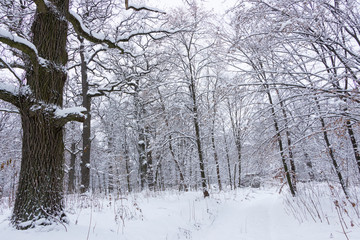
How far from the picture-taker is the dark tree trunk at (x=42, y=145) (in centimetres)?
282

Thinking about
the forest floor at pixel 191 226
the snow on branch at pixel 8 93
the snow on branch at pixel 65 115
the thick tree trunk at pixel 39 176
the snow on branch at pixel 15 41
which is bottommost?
the forest floor at pixel 191 226

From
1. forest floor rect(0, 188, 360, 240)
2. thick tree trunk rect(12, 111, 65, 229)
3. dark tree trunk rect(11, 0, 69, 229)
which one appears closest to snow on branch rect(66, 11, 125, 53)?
dark tree trunk rect(11, 0, 69, 229)

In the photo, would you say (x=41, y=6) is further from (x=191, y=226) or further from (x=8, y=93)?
(x=191, y=226)

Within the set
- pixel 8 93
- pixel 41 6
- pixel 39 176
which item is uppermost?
pixel 41 6

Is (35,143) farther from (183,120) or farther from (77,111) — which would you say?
(183,120)

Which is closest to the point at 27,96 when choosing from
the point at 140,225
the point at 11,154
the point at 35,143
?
the point at 35,143

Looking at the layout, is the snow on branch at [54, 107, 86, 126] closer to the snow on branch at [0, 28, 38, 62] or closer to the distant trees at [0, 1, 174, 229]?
the distant trees at [0, 1, 174, 229]

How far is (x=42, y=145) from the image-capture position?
2.99m

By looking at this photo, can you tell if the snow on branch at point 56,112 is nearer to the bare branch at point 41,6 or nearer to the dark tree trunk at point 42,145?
the dark tree trunk at point 42,145

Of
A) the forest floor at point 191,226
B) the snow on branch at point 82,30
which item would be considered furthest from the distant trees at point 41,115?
the forest floor at point 191,226

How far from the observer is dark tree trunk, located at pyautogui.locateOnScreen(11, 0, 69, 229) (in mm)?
2818

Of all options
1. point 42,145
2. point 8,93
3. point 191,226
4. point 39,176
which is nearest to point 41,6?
point 8,93

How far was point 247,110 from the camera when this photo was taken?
479 centimetres

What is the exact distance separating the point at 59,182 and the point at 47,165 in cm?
35
